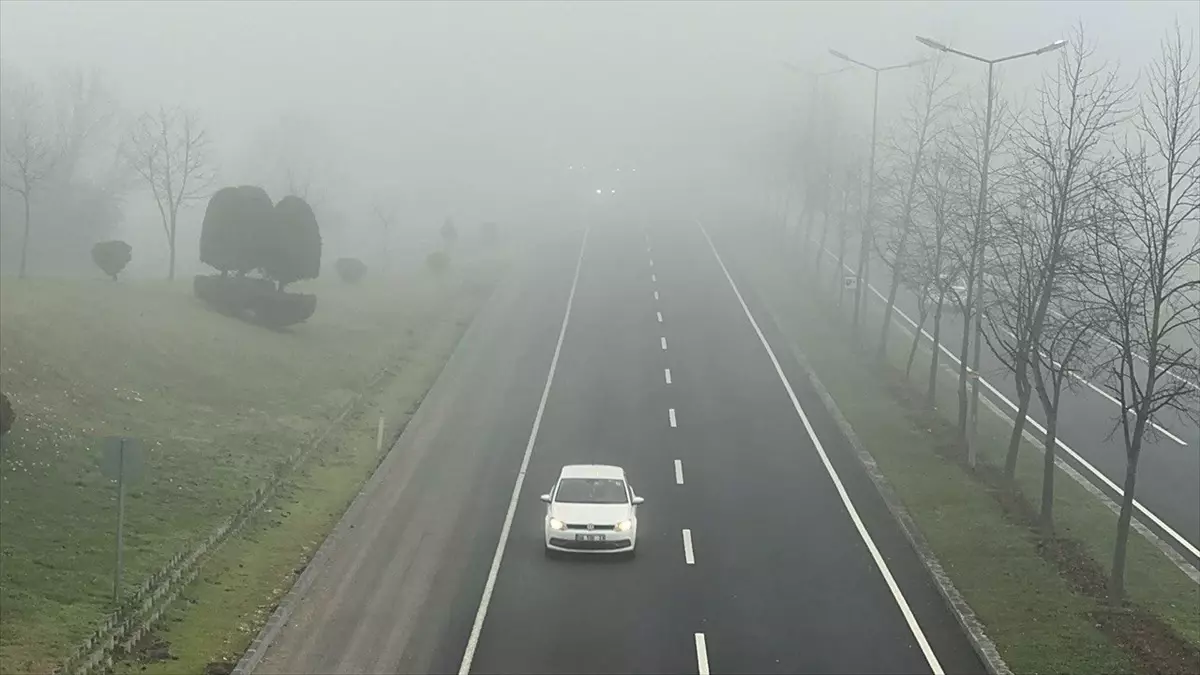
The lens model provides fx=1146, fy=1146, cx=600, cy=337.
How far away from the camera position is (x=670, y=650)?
693 inches

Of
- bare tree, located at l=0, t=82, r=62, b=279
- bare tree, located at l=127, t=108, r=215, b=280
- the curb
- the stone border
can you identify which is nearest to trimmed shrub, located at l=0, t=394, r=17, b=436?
the curb

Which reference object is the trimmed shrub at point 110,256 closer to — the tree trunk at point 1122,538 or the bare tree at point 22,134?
the bare tree at point 22,134

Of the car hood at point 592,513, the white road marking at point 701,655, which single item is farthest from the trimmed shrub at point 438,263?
the white road marking at point 701,655

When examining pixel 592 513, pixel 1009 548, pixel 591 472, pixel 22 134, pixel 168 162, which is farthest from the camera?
pixel 22 134

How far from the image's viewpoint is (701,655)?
17391mm

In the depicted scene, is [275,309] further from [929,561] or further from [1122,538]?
[1122,538]

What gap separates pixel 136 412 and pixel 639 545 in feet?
43.8

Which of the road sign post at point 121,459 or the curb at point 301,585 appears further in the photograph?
the road sign post at point 121,459

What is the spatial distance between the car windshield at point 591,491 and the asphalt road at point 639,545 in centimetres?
110

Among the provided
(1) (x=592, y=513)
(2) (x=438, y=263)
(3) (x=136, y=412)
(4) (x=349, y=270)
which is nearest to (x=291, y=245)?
(4) (x=349, y=270)

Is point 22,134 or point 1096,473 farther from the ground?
point 22,134

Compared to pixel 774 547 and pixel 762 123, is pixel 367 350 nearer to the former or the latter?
pixel 774 547

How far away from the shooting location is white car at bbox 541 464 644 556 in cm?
2209

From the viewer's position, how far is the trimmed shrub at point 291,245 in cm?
4141
